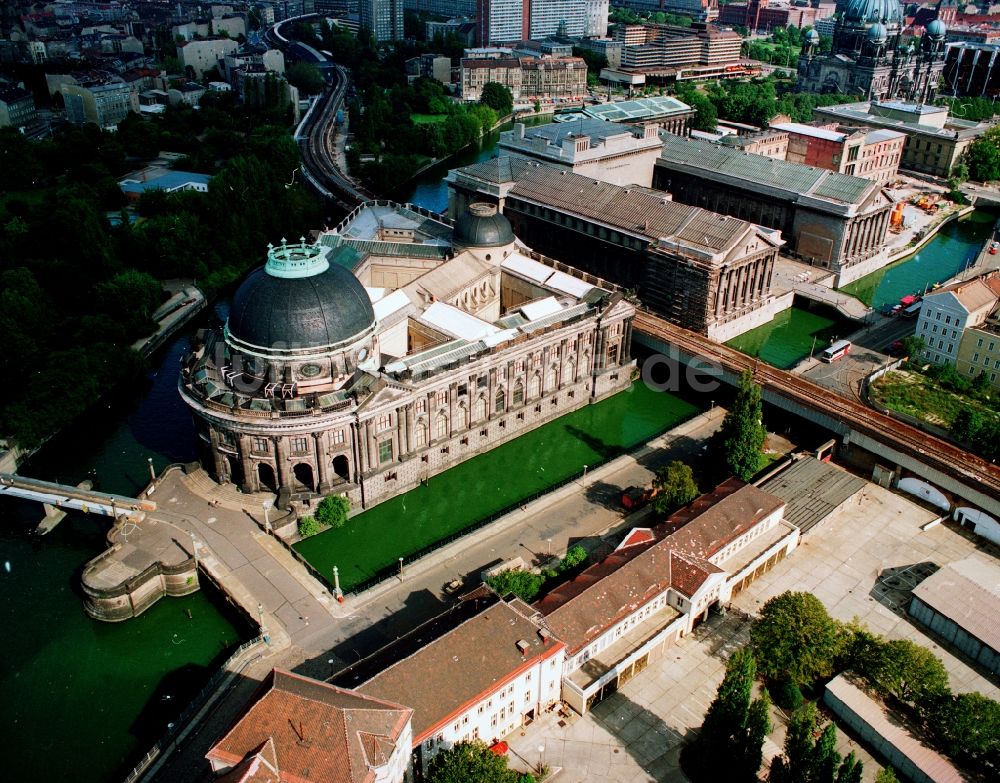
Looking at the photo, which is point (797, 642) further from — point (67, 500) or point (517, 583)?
point (67, 500)

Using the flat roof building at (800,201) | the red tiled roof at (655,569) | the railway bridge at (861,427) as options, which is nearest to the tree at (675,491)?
the red tiled roof at (655,569)

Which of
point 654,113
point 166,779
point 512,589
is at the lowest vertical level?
point 166,779

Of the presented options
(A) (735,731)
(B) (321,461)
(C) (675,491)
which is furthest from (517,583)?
(B) (321,461)

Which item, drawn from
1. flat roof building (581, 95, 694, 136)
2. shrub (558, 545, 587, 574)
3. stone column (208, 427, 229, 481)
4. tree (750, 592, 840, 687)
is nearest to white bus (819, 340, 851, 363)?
shrub (558, 545, 587, 574)

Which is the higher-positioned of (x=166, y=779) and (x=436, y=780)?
(x=436, y=780)

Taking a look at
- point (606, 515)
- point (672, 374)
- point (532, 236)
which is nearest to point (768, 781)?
point (606, 515)

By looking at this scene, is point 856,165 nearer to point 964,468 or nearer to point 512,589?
point 964,468

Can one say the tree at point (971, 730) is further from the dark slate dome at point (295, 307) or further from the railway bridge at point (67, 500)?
the railway bridge at point (67, 500)
